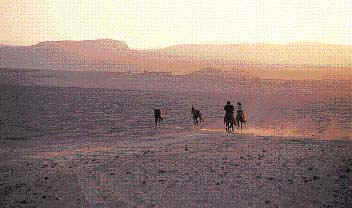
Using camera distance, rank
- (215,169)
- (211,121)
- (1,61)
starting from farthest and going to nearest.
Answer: (1,61) → (211,121) → (215,169)

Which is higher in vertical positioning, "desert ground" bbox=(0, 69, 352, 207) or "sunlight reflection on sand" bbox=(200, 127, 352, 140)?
"sunlight reflection on sand" bbox=(200, 127, 352, 140)

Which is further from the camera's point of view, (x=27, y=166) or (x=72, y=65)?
(x=72, y=65)

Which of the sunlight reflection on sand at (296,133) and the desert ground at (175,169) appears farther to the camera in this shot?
the sunlight reflection on sand at (296,133)

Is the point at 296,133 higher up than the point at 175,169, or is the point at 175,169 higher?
the point at 296,133

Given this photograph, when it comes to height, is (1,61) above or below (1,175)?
above

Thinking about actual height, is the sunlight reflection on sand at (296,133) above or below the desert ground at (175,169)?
above

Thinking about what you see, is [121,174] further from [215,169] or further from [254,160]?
[254,160]

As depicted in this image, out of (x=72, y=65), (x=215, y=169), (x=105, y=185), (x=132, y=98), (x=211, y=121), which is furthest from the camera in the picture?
(x=72, y=65)

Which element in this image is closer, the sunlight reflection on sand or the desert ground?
the desert ground

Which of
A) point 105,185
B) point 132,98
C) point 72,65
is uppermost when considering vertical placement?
point 72,65

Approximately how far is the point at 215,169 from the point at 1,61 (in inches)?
7611

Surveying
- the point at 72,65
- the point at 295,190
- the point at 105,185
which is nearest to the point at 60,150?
the point at 105,185

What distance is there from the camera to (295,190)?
12.8 meters

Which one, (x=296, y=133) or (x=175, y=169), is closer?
(x=175, y=169)
